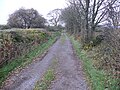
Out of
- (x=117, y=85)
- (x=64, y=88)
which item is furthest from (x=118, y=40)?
(x=64, y=88)

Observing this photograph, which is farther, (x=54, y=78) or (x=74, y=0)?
(x=74, y=0)

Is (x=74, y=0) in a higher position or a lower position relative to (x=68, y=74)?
higher

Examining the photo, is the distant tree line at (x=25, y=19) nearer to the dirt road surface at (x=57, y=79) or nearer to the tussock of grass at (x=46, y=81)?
the dirt road surface at (x=57, y=79)

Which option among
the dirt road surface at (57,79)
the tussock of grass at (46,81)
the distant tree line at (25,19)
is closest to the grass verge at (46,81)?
the tussock of grass at (46,81)

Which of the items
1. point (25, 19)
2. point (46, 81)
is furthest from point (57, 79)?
point (25, 19)

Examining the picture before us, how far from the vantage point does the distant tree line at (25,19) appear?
188ft

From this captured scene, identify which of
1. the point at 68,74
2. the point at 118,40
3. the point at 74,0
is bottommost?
the point at 68,74

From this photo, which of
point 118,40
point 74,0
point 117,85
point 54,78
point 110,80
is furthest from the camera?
point 74,0

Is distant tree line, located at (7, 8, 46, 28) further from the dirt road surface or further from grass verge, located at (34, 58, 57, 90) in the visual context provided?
grass verge, located at (34, 58, 57, 90)

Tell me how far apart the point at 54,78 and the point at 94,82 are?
2138mm

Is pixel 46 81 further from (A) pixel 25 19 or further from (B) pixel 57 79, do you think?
(A) pixel 25 19

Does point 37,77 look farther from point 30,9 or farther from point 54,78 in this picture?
point 30,9

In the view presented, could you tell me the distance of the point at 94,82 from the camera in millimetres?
10320

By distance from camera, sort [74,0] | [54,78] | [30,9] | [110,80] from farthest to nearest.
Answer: [30,9] < [74,0] < [54,78] < [110,80]
